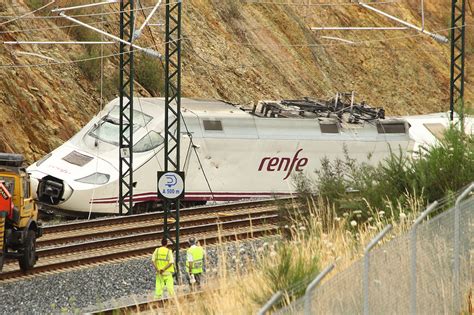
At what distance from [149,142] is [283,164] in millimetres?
4538

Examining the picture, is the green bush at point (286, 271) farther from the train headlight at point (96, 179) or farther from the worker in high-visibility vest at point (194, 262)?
the train headlight at point (96, 179)

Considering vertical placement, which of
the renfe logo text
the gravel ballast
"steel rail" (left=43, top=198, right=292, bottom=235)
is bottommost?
the gravel ballast

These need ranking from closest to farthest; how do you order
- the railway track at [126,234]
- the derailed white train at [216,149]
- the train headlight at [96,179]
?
the railway track at [126,234] → the train headlight at [96,179] → the derailed white train at [216,149]

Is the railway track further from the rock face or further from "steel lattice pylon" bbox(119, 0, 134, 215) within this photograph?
the rock face

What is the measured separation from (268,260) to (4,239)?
10.0 meters

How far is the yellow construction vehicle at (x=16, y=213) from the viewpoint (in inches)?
907

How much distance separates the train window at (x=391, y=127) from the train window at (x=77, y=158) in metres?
9.45

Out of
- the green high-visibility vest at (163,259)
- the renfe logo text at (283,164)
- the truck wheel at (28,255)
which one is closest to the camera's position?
the green high-visibility vest at (163,259)

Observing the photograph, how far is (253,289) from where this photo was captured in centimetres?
1320

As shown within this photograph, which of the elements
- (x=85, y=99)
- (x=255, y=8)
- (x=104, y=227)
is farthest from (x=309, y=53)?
(x=104, y=227)

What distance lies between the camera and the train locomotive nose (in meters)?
31.0

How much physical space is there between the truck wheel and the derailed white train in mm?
7147

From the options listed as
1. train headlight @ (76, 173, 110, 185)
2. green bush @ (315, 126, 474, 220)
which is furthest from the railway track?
green bush @ (315, 126, 474, 220)

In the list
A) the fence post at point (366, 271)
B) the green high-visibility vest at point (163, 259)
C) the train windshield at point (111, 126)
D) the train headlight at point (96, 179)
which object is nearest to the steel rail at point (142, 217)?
the train headlight at point (96, 179)
